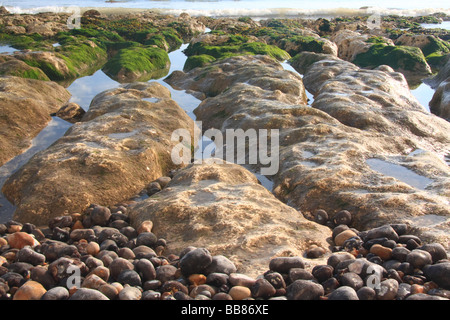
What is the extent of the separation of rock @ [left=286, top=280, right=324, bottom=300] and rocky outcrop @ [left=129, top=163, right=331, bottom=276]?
0.61 metres

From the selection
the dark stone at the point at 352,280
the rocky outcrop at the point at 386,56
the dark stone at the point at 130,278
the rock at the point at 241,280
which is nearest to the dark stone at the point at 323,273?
the dark stone at the point at 352,280

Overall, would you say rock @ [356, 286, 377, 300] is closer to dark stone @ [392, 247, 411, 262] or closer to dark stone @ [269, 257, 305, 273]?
dark stone @ [269, 257, 305, 273]

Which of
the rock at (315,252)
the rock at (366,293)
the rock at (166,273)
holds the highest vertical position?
the rock at (366,293)

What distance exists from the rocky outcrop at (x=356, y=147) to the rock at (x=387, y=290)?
176 cm

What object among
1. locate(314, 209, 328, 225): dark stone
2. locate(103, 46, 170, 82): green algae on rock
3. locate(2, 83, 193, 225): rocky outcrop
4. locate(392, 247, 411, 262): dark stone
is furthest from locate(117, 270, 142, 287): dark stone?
locate(103, 46, 170, 82): green algae on rock

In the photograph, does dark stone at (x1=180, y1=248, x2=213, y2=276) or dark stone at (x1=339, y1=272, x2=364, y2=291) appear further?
dark stone at (x1=180, y1=248, x2=213, y2=276)

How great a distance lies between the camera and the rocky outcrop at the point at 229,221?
475 centimetres

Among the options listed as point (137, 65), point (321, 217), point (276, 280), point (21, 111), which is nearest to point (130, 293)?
point (276, 280)

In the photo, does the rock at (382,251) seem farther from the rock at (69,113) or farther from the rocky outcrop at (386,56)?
the rocky outcrop at (386,56)

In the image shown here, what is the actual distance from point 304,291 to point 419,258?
1.53 meters

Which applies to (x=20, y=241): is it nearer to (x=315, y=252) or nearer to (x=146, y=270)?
(x=146, y=270)

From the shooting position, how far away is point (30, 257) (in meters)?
4.31

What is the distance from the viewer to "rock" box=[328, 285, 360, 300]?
11.3ft
